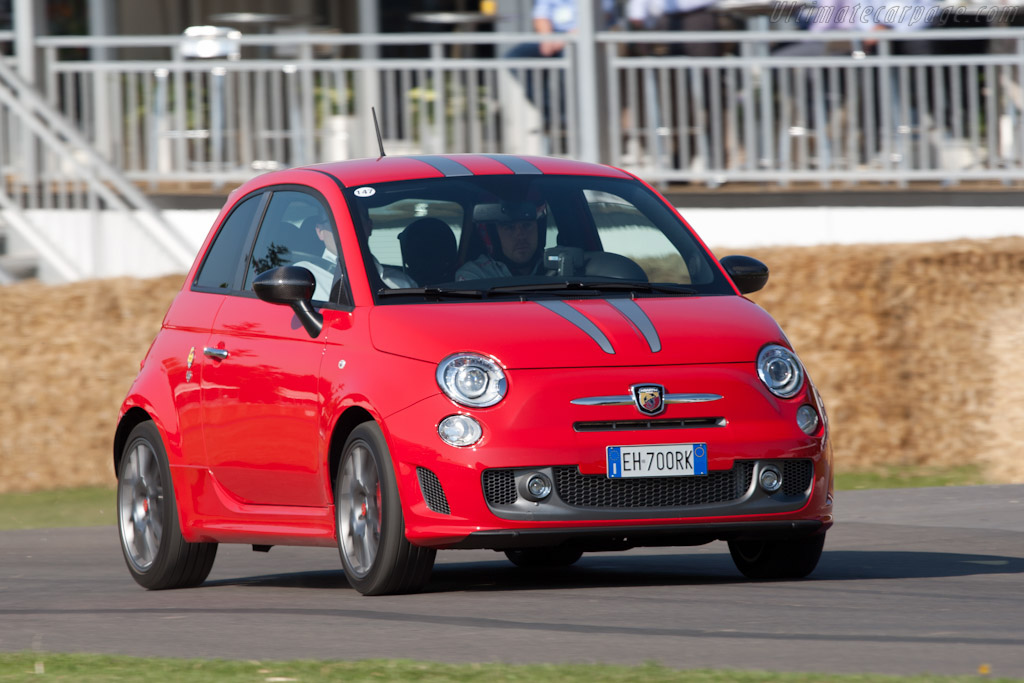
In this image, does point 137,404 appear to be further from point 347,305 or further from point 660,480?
point 660,480

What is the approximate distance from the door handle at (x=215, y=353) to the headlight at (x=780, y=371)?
234 cm

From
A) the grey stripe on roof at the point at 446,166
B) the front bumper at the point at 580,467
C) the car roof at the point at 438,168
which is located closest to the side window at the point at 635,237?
the car roof at the point at 438,168

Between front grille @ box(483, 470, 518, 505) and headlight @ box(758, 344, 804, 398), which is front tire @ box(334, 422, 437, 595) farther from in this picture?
A: headlight @ box(758, 344, 804, 398)

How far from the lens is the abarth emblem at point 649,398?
24.8 feet

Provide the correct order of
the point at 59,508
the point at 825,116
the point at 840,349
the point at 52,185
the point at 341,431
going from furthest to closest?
the point at 52,185
the point at 825,116
the point at 840,349
the point at 59,508
the point at 341,431

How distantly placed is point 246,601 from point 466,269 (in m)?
1.60

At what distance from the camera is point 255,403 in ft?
28.0

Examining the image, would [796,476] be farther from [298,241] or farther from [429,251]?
[298,241]

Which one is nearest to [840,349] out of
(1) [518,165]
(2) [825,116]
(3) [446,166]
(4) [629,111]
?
(2) [825,116]

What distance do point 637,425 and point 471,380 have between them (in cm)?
62

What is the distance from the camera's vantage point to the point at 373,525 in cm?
782

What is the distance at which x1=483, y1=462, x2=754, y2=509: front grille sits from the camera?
753 centimetres

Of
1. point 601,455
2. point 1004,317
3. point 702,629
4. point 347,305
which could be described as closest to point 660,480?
point 601,455

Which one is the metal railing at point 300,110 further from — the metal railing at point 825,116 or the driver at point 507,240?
the driver at point 507,240
